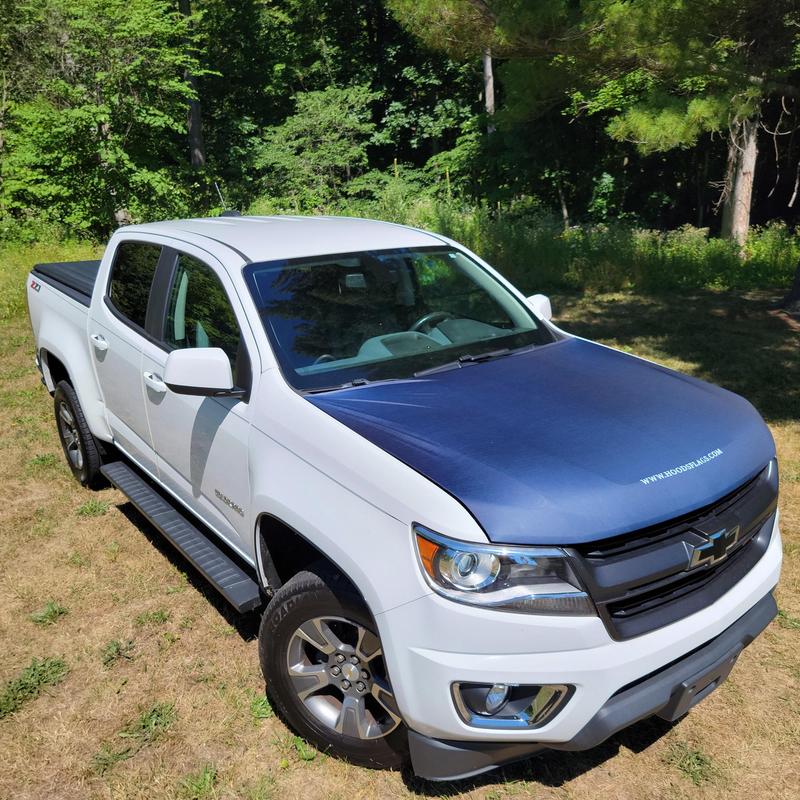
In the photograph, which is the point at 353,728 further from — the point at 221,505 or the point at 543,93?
the point at 543,93

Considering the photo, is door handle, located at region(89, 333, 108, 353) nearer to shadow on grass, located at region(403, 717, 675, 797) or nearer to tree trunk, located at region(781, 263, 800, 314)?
shadow on grass, located at region(403, 717, 675, 797)

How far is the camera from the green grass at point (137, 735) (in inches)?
118

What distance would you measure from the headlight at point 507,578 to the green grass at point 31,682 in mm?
2221

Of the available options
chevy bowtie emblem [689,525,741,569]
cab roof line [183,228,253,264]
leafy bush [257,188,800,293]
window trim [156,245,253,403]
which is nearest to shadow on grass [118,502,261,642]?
window trim [156,245,253,403]

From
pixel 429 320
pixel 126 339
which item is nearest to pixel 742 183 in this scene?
pixel 429 320

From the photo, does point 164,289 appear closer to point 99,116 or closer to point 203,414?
point 203,414

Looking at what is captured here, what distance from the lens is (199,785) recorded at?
2.84 meters

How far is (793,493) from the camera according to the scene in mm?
4965

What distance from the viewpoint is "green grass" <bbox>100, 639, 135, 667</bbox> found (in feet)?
11.8

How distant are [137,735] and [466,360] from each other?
211 centimetres

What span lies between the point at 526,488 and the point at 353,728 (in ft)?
3.86

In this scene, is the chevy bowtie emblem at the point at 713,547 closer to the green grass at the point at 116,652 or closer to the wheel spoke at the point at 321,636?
Answer: the wheel spoke at the point at 321,636

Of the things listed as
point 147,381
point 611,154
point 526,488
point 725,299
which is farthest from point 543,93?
point 611,154

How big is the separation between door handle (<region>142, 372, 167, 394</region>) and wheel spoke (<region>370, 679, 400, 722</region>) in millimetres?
1815
